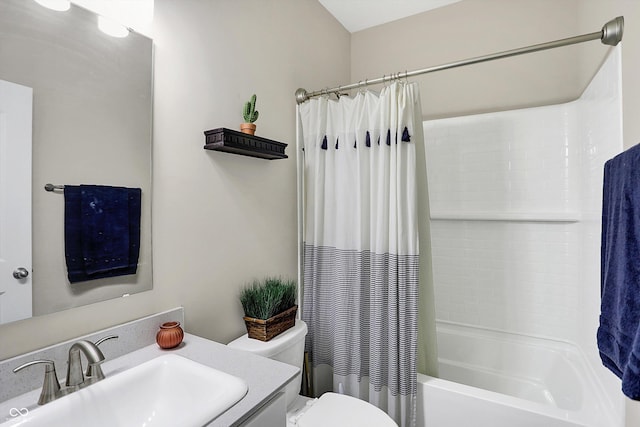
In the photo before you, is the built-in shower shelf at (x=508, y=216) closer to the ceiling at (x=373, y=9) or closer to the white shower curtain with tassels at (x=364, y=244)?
the white shower curtain with tassels at (x=364, y=244)

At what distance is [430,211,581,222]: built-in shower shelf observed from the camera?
2.03m

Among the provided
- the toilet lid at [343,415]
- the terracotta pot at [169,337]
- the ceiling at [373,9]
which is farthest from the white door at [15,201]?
the ceiling at [373,9]

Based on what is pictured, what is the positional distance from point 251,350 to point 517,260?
188 cm

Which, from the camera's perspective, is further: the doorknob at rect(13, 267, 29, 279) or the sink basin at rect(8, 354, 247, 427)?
the doorknob at rect(13, 267, 29, 279)

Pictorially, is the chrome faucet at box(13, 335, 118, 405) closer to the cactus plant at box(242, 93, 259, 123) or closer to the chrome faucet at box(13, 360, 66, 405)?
the chrome faucet at box(13, 360, 66, 405)

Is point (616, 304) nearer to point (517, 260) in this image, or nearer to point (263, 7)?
point (517, 260)

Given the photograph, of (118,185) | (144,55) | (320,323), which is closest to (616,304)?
(320,323)

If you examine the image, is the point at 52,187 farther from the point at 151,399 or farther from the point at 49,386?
the point at 151,399

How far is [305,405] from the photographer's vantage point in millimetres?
1582

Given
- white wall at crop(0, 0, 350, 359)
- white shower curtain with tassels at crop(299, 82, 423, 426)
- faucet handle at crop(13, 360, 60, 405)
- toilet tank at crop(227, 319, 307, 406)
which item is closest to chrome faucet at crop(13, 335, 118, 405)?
faucet handle at crop(13, 360, 60, 405)

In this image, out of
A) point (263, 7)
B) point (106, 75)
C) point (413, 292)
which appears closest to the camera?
point (106, 75)

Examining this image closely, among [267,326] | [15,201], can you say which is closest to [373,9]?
[267,326]

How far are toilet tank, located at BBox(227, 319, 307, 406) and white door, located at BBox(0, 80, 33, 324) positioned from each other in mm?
764

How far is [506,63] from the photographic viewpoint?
7.27 ft
